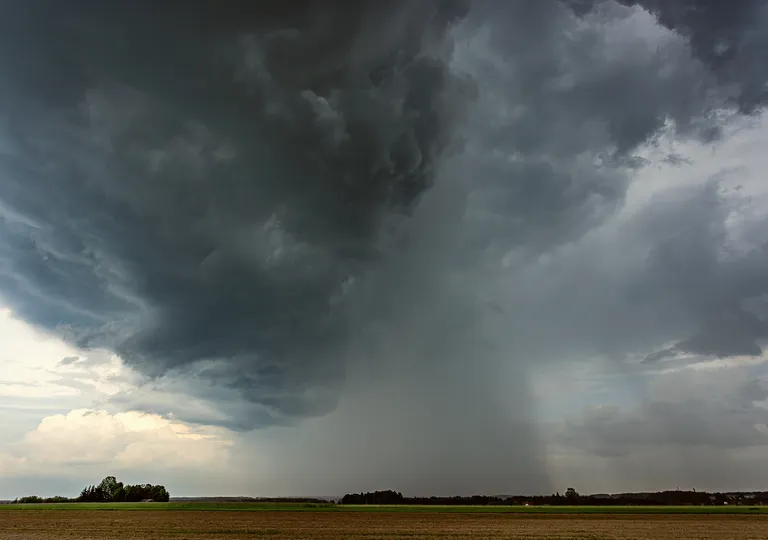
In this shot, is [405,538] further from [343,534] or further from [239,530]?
[239,530]

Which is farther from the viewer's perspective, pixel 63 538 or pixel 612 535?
pixel 612 535

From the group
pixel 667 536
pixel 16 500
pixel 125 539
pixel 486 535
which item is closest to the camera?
pixel 125 539

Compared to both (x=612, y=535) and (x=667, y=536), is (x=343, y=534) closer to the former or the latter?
(x=612, y=535)

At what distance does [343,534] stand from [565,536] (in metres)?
26.7

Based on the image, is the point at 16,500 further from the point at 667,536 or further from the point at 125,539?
the point at 667,536

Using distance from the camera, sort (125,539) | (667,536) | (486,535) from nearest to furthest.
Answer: (125,539), (486,535), (667,536)

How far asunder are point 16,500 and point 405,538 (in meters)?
218

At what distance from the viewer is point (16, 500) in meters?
188

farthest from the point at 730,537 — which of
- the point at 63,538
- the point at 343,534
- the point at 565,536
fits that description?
the point at 63,538

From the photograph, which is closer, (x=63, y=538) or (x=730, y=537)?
(x=63, y=538)

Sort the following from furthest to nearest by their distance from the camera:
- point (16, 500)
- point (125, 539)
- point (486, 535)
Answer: point (16, 500), point (486, 535), point (125, 539)

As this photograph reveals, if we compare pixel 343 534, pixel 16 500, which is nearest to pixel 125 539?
pixel 343 534

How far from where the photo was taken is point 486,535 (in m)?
53.5

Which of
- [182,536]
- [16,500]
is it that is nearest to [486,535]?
[182,536]
